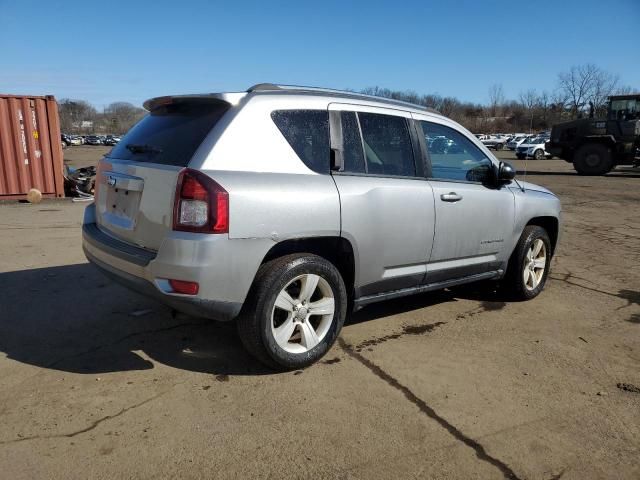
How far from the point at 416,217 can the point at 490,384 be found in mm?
1295

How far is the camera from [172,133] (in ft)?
11.3

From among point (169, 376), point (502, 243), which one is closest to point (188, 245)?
point (169, 376)

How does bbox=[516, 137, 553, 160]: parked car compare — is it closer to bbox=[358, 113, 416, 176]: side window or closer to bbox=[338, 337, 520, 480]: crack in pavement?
bbox=[358, 113, 416, 176]: side window

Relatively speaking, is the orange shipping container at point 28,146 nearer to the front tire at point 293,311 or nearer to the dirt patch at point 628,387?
the front tire at point 293,311

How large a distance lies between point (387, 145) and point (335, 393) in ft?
6.21

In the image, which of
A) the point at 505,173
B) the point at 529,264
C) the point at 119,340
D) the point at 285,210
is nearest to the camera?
the point at 285,210

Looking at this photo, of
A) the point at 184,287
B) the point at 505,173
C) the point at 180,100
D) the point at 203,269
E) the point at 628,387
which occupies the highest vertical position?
the point at 180,100

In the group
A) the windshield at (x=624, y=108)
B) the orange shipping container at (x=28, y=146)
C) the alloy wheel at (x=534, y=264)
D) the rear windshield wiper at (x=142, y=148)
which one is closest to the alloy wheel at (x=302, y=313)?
the rear windshield wiper at (x=142, y=148)

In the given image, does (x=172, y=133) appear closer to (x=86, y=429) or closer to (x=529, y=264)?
(x=86, y=429)

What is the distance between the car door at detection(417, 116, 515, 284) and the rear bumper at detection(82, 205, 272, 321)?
65.8 inches

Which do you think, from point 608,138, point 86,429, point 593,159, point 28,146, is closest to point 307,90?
point 86,429

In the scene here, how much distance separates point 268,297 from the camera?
3.21 metres

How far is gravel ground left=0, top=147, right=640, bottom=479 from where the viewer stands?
256cm

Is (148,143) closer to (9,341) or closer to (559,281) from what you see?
(9,341)
